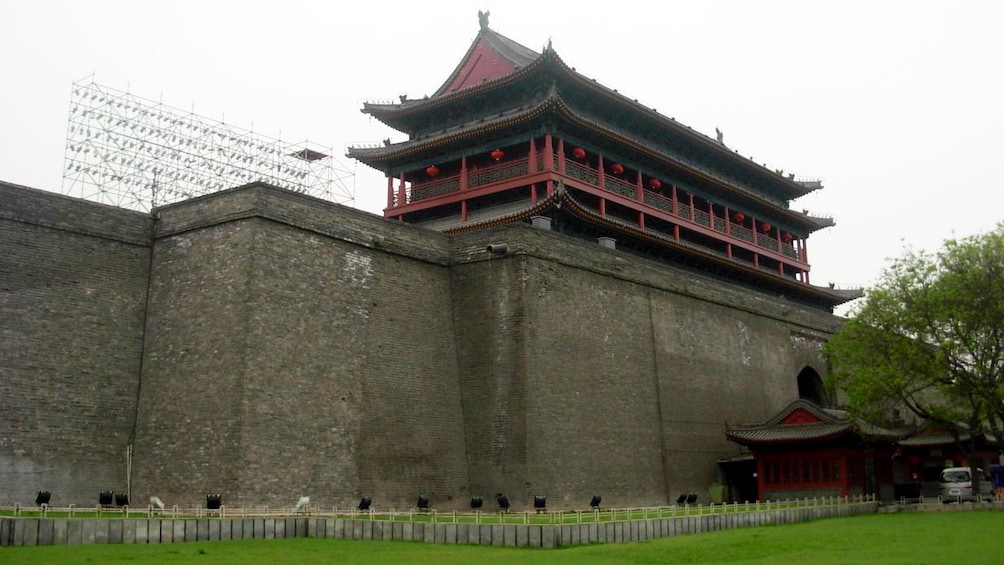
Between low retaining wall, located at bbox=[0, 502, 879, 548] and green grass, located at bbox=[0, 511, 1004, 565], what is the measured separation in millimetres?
300

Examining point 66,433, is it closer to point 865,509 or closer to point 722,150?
point 865,509

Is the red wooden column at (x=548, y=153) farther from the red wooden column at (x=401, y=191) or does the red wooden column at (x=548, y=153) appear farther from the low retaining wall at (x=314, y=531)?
the low retaining wall at (x=314, y=531)

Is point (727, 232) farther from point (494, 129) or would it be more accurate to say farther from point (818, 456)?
point (818, 456)

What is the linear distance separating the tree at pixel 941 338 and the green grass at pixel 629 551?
23.6 feet

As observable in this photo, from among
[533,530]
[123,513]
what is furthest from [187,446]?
[533,530]

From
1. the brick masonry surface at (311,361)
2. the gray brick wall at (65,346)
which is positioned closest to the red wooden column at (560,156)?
the brick masonry surface at (311,361)

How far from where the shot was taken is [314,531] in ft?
47.8

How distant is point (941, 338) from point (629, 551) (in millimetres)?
12728

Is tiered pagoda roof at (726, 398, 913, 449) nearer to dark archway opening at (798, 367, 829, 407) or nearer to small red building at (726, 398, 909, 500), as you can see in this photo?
small red building at (726, 398, 909, 500)

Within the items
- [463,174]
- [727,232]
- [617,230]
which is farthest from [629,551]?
[727,232]

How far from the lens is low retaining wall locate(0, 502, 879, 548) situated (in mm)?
12219

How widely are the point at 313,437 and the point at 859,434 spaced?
1309 cm

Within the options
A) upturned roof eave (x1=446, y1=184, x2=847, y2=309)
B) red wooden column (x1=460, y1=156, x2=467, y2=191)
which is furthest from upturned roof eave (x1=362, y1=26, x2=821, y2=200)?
upturned roof eave (x1=446, y1=184, x2=847, y2=309)

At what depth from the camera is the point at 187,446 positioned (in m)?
18.0
